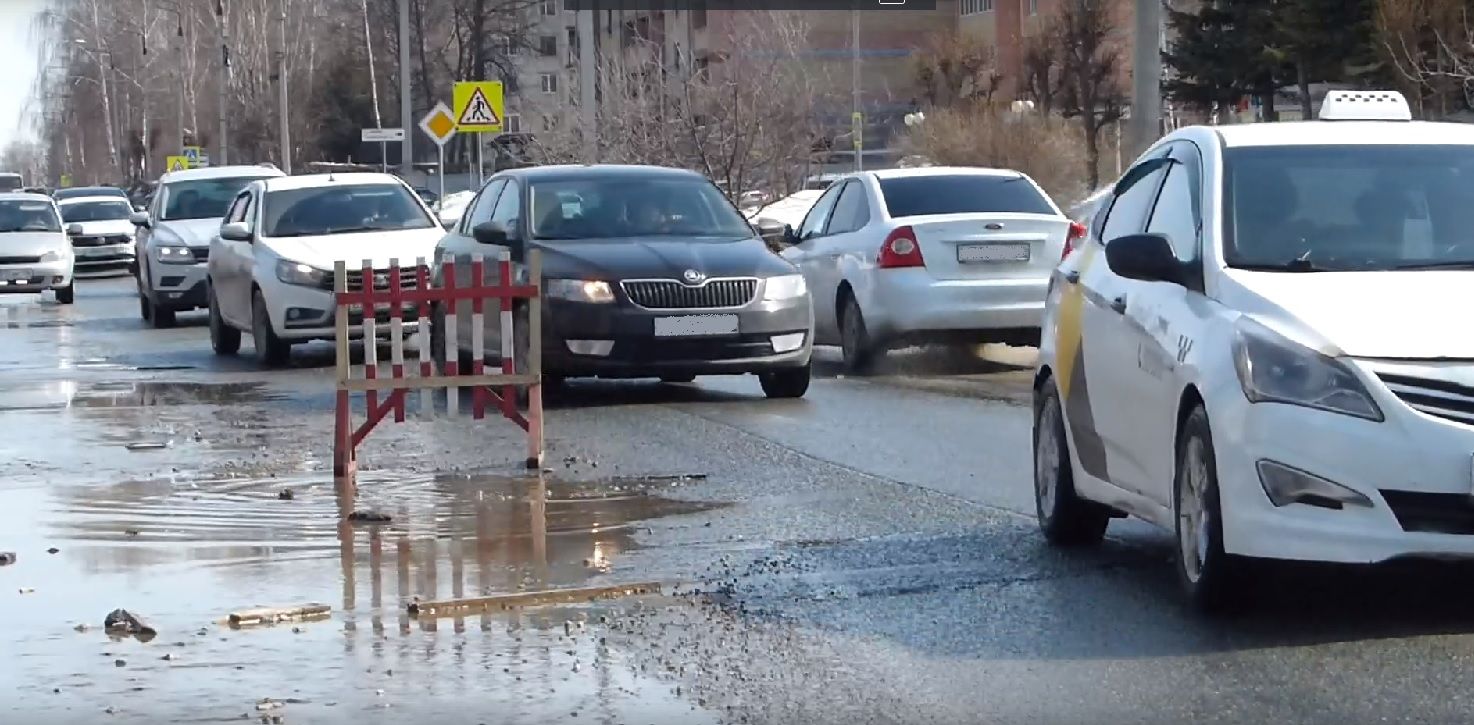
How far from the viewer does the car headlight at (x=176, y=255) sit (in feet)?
86.1

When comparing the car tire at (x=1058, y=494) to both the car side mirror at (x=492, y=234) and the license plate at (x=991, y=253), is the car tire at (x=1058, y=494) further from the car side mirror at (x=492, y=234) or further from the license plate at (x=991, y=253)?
the license plate at (x=991, y=253)

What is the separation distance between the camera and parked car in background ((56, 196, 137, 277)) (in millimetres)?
44844

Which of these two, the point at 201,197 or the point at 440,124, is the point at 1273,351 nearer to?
the point at 201,197

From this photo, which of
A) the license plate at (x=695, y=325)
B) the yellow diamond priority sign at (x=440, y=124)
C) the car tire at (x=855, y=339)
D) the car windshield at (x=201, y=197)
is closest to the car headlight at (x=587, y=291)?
the license plate at (x=695, y=325)

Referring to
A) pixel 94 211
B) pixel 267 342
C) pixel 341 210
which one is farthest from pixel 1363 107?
pixel 94 211

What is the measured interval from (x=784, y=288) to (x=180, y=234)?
1369 cm

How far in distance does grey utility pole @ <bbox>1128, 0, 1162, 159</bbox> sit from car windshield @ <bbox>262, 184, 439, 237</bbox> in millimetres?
6323

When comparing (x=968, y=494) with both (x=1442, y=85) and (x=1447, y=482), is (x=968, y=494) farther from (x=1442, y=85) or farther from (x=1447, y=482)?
(x=1442, y=85)

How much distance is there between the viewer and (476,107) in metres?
33.4

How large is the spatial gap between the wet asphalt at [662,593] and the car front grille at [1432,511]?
361mm

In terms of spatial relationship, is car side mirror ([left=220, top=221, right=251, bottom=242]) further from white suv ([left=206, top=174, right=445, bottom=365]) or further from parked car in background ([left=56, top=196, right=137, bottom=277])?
parked car in background ([left=56, top=196, right=137, bottom=277])

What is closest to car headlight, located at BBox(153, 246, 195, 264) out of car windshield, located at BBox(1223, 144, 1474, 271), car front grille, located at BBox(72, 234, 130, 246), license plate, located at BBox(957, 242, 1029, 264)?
license plate, located at BBox(957, 242, 1029, 264)

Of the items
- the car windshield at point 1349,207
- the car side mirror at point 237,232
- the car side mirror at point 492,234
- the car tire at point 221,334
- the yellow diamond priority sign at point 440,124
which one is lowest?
the car tire at point 221,334

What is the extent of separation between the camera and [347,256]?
62.2 ft
